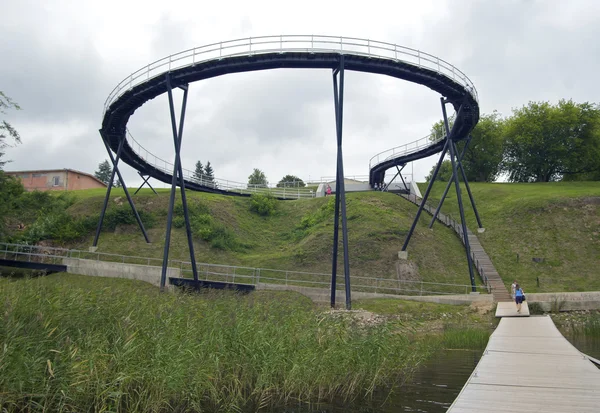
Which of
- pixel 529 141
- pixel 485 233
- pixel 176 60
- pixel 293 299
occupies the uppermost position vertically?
pixel 529 141

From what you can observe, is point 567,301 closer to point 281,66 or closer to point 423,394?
point 423,394

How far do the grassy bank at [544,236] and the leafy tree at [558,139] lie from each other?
17.7m

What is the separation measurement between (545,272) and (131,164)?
3141cm

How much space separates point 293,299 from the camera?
76.5 ft

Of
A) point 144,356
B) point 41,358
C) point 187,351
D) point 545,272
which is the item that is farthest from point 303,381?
point 545,272

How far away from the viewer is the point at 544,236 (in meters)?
33.4

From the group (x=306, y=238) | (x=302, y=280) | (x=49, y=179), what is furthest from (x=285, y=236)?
(x=49, y=179)

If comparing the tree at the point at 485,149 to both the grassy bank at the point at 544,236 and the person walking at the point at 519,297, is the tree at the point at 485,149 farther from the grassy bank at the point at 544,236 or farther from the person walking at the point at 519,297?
the person walking at the point at 519,297

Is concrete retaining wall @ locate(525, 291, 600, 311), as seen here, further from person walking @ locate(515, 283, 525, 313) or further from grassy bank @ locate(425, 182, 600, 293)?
grassy bank @ locate(425, 182, 600, 293)

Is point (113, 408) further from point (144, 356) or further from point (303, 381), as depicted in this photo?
point (303, 381)

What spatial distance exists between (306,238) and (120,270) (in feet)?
46.4

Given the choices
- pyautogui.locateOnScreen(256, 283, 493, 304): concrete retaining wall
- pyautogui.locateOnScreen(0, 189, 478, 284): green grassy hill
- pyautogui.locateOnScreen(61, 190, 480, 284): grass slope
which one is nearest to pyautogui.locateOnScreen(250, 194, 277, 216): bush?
pyautogui.locateOnScreen(0, 189, 478, 284): green grassy hill

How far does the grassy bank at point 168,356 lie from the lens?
6973 mm

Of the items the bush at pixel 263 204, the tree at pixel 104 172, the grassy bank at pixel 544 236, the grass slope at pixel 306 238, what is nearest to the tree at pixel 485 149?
the grassy bank at pixel 544 236
